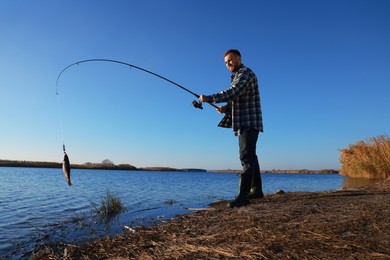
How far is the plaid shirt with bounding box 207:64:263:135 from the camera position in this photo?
5.46 metres

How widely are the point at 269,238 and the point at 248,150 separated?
264 centimetres

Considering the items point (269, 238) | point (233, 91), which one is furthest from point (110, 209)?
point (269, 238)

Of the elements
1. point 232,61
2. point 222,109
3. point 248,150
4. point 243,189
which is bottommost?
point 243,189

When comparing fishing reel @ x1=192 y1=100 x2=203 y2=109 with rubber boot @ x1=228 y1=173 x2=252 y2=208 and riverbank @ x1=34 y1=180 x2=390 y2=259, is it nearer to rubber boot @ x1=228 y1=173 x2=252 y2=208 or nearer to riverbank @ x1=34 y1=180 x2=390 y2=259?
rubber boot @ x1=228 y1=173 x2=252 y2=208

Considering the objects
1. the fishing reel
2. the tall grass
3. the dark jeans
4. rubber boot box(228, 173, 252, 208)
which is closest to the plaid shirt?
the dark jeans

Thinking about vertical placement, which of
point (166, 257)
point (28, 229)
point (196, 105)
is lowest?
point (28, 229)

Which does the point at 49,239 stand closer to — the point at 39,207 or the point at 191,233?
the point at 191,233

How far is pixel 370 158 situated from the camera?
2061 centimetres

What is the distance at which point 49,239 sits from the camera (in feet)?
19.5

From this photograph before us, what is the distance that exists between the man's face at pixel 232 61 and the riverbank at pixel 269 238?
272cm

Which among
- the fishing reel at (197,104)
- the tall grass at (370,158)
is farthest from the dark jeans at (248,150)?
the tall grass at (370,158)

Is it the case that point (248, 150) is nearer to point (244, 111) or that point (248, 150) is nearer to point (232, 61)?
point (244, 111)

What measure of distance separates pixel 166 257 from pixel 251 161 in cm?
306

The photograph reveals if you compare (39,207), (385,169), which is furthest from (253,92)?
(385,169)
